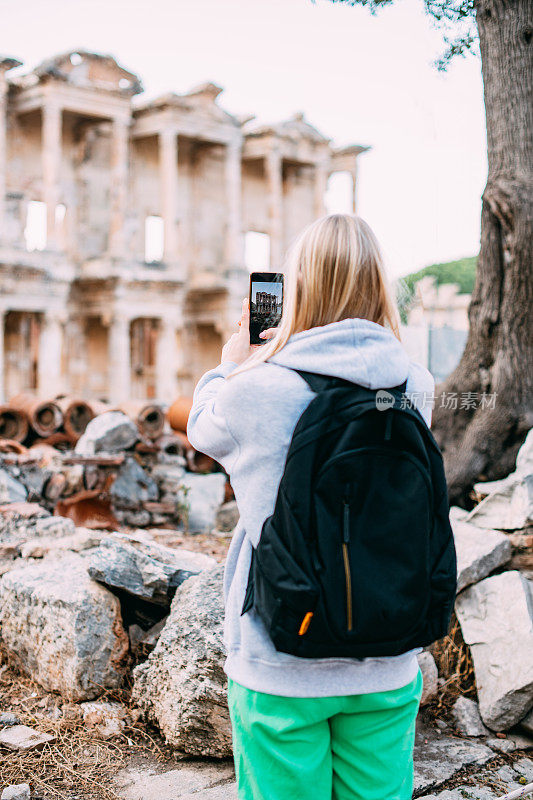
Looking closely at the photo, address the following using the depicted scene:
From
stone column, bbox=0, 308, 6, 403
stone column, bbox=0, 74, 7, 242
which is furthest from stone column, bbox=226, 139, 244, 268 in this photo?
stone column, bbox=0, 308, 6, 403

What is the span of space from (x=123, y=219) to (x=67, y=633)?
2385 centimetres

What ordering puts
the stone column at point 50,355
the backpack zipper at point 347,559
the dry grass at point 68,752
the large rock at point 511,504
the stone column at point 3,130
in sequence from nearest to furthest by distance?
the backpack zipper at point 347,559, the dry grass at point 68,752, the large rock at point 511,504, the stone column at point 50,355, the stone column at point 3,130

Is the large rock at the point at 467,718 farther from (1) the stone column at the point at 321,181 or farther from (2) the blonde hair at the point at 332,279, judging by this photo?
(1) the stone column at the point at 321,181

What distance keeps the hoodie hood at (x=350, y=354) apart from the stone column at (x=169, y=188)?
2530 cm

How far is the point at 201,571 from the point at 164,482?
536cm

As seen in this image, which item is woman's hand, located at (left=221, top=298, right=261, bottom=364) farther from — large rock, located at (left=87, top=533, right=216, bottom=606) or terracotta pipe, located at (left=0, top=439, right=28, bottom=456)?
terracotta pipe, located at (left=0, top=439, right=28, bottom=456)

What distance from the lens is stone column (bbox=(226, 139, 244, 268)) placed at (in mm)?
28812

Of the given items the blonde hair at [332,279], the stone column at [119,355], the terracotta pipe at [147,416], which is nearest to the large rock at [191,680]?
the blonde hair at [332,279]

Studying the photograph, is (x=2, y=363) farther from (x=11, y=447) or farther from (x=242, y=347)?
(x=242, y=347)

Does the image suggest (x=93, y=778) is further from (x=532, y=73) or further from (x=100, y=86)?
(x=100, y=86)

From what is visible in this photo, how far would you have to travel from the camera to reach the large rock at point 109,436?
9.27m

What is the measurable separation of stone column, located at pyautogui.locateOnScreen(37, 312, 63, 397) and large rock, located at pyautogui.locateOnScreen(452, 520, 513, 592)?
19989 millimetres

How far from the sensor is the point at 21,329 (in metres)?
25.6

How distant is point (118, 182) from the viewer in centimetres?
2659
